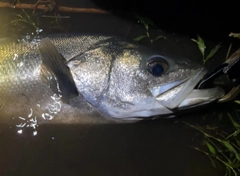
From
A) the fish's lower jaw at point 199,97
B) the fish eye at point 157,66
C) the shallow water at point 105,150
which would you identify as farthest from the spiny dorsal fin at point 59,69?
the fish's lower jaw at point 199,97

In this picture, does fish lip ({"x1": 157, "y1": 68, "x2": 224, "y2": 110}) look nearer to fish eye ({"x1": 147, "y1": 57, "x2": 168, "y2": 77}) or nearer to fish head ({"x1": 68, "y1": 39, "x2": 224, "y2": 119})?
fish head ({"x1": 68, "y1": 39, "x2": 224, "y2": 119})

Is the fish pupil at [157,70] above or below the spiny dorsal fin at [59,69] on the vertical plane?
above

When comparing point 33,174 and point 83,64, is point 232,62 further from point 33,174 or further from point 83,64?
point 33,174

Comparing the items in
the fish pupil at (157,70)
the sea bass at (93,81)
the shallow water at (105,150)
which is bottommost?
the shallow water at (105,150)

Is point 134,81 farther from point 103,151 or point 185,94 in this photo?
point 103,151

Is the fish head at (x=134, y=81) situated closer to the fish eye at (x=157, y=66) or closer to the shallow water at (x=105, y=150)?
the fish eye at (x=157, y=66)

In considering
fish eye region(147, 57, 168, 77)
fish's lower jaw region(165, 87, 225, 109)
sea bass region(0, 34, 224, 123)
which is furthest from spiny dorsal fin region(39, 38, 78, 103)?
fish's lower jaw region(165, 87, 225, 109)

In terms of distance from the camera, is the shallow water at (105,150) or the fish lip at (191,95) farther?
the shallow water at (105,150)
